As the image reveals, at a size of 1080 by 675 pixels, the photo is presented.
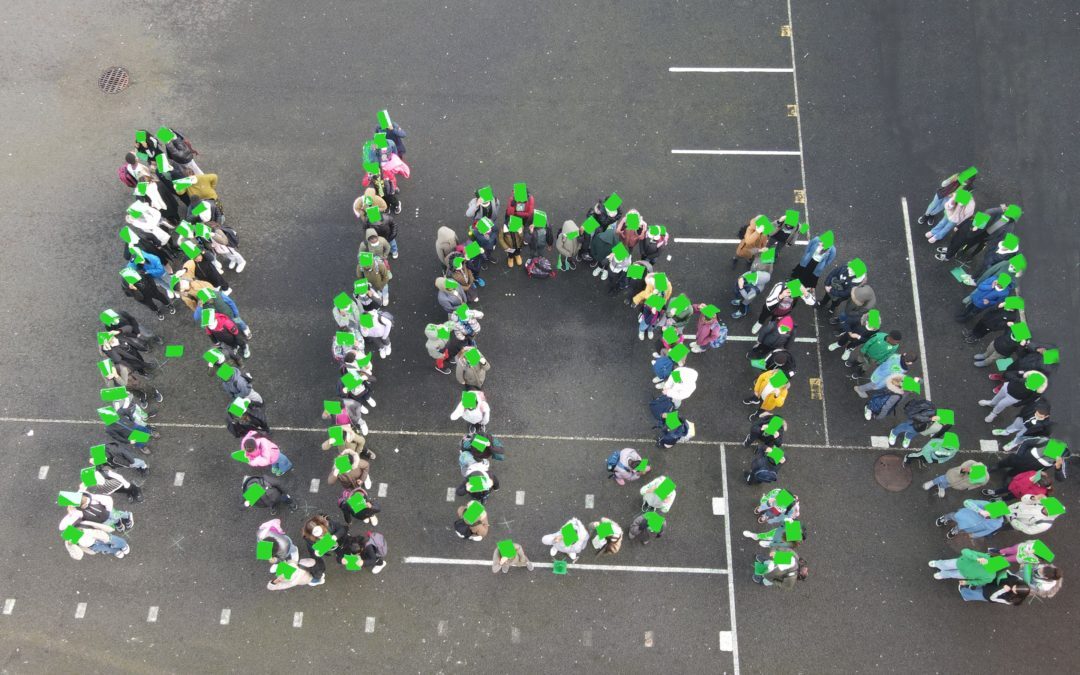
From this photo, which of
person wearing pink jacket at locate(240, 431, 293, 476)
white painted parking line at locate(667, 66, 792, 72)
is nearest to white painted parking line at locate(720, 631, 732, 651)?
person wearing pink jacket at locate(240, 431, 293, 476)

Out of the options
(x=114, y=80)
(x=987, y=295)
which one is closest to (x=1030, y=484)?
(x=987, y=295)

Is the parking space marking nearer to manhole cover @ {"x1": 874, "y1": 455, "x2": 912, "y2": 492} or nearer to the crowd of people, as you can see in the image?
the crowd of people

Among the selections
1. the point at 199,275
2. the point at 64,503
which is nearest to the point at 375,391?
the point at 199,275

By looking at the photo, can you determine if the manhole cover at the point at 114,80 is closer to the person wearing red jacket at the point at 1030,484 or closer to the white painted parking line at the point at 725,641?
the white painted parking line at the point at 725,641

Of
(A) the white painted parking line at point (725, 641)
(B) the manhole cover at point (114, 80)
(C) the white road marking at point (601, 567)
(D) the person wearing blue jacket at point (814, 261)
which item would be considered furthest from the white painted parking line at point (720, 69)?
(B) the manhole cover at point (114, 80)

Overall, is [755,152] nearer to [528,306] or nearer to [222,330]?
[528,306]
